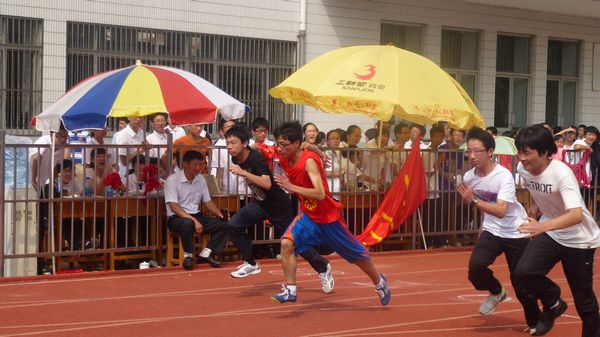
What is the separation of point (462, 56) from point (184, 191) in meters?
11.7

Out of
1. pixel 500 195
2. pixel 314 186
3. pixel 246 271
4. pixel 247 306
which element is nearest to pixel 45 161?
pixel 246 271

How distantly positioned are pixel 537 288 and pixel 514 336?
0.81 meters

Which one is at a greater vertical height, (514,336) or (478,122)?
(478,122)

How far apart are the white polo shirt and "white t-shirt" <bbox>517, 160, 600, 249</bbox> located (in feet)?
18.9

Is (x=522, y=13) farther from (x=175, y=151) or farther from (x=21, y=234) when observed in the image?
(x=21, y=234)

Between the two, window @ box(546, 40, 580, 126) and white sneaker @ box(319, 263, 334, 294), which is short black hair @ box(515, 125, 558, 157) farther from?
window @ box(546, 40, 580, 126)

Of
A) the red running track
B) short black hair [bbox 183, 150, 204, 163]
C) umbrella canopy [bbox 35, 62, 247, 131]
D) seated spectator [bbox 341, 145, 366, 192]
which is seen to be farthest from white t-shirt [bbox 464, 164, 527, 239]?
seated spectator [bbox 341, 145, 366, 192]

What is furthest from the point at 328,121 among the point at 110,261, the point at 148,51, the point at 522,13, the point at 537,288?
the point at 537,288

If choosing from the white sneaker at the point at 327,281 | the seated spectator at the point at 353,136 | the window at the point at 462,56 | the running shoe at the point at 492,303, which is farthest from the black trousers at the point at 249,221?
the window at the point at 462,56

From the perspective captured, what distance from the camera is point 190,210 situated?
13.1 metres

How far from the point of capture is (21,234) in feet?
40.6

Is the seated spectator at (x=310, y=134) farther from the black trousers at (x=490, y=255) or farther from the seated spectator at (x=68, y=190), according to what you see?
the black trousers at (x=490, y=255)

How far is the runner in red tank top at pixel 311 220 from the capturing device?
9820 millimetres

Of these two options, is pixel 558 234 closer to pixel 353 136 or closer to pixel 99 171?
pixel 99 171
